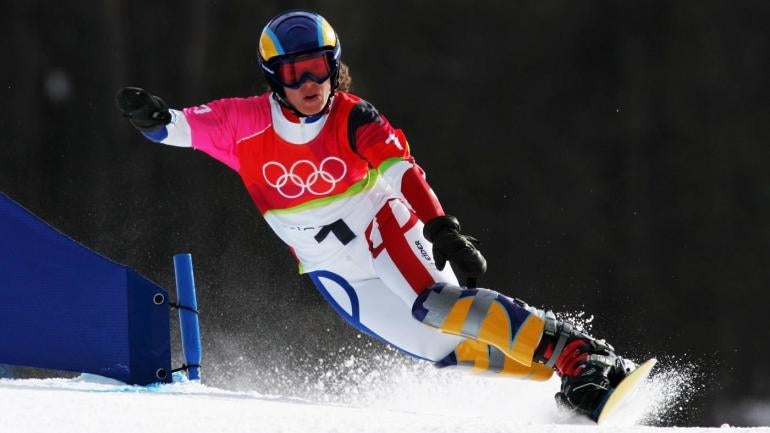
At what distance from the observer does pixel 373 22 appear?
701 cm

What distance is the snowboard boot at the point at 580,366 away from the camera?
3908mm

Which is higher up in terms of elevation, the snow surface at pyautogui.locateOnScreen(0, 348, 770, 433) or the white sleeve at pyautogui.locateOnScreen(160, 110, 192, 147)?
the white sleeve at pyautogui.locateOnScreen(160, 110, 192, 147)

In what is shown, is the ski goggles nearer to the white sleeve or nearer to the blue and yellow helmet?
the blue and yellow helmet

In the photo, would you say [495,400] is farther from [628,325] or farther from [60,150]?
[60,150]

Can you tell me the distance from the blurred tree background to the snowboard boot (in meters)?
2.73

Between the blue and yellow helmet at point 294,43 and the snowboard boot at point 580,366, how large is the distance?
1.24 m

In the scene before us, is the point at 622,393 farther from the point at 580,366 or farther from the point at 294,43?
the point at 294,43

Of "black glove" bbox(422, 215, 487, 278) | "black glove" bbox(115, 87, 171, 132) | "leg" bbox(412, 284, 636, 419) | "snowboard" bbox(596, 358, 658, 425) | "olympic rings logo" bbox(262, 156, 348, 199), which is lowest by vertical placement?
"snowboard" bbox(596, 358, 658, 425)

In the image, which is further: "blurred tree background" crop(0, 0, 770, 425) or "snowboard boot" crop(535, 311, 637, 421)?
"blurred tree background" crop(0, 0, 770, 425)

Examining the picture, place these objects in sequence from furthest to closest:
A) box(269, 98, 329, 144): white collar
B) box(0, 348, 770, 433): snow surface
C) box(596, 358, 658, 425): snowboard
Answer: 1. box(269, 98, 329, 144): white collar
2. box(596, 358, 658, 425): snowboard
3. box(0, 348, 770, 433): snow surface

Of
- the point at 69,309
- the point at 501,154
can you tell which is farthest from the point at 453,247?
the point at 501,154

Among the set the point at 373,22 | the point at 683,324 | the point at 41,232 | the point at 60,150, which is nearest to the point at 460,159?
the point at 373,22

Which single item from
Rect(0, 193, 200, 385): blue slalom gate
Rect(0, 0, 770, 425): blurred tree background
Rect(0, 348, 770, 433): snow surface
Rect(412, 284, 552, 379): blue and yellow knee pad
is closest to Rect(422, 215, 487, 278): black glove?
Rect(412, 284, 552, 379): blue and yellow knee pad

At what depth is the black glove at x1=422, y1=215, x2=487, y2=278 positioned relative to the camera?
3.70m
